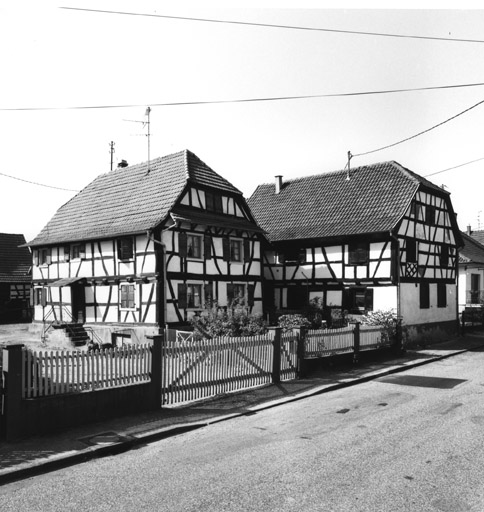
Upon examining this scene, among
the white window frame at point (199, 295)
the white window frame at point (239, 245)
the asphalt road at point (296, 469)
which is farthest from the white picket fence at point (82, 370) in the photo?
the white window frame at point (239, 245)

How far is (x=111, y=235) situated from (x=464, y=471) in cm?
1873

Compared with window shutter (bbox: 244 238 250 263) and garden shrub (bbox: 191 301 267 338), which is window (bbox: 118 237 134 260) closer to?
garden shrub (bbox: 191 301 267 338)

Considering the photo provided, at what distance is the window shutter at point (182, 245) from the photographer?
22.2 meters

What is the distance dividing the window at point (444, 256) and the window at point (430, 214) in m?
1.88

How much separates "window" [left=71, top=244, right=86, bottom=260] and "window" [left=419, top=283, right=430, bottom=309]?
17.3 m

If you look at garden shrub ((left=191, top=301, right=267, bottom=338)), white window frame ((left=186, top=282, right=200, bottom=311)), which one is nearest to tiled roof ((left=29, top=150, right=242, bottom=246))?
white window frame ((left=186, top=282, right=200, bottom=311))

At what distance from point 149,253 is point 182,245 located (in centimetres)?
157

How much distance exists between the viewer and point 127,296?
22484 mm

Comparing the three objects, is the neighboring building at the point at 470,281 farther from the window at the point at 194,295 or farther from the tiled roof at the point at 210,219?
the window at the point at 194,295

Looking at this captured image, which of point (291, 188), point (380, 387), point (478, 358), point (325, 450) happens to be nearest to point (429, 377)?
point (380, 387)

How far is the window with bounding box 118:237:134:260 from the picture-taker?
22.4 m

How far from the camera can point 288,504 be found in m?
5.58

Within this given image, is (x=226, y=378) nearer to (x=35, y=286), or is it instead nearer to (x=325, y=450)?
(x=325, y=450)

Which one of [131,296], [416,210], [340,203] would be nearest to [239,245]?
[131,296]
